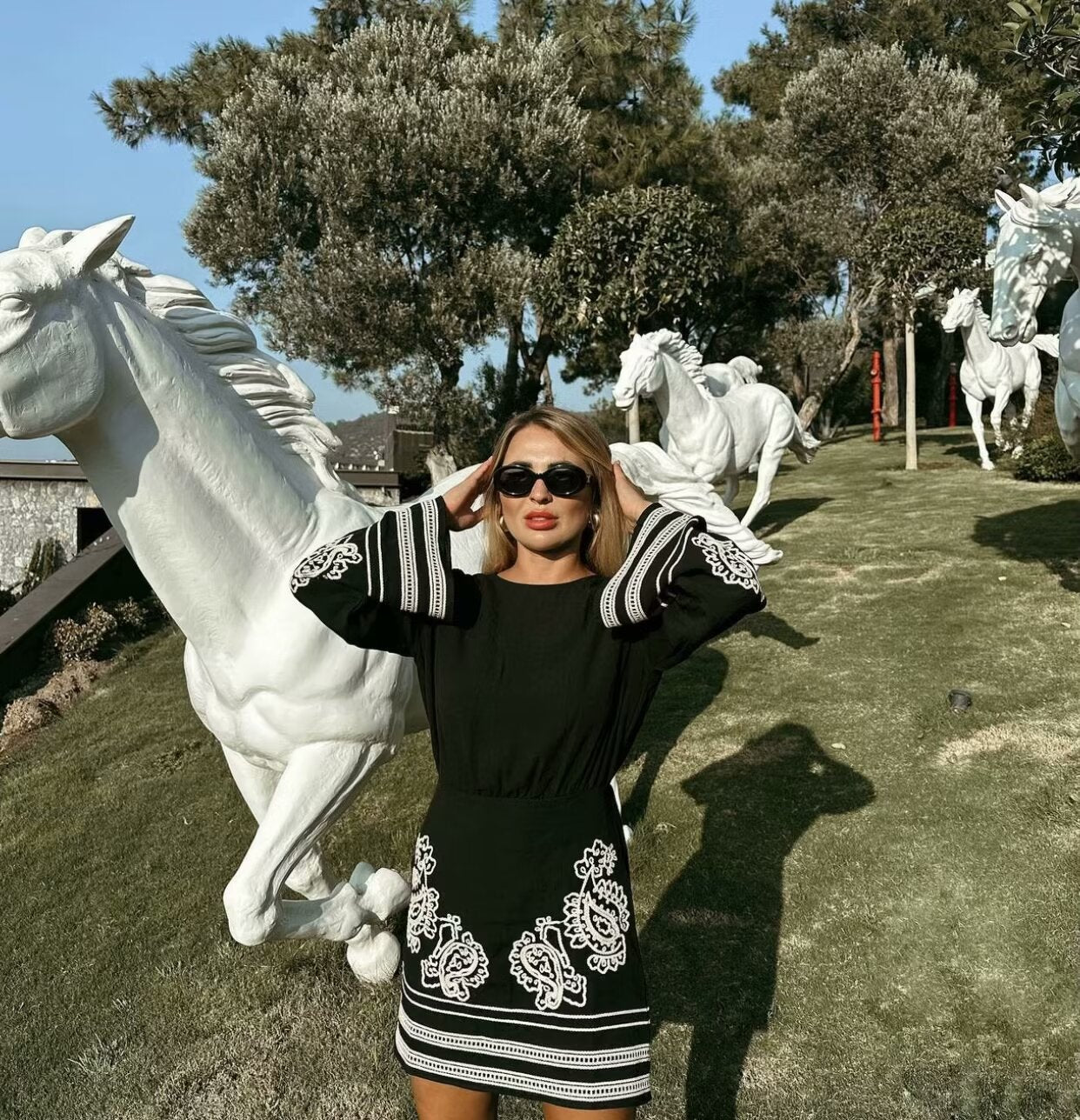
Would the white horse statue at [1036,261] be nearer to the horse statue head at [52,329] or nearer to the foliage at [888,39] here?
the horse statue head at [52,329]

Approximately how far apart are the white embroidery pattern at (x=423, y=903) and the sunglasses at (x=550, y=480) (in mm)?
781

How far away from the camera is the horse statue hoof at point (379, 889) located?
3068 mm

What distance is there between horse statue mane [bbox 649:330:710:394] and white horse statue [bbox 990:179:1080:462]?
3.62m

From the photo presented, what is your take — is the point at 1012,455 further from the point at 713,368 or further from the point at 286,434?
the point at 286,434

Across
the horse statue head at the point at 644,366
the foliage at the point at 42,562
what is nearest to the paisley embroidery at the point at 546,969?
the horse statue head at the point at 644,366

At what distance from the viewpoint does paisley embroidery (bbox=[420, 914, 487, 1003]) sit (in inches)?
71.1

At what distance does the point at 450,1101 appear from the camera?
185cm

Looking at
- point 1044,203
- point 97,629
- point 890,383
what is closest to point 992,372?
point 1044,203

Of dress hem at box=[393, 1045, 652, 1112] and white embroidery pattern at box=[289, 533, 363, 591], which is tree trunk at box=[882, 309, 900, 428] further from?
dress hem at box=[393, 1045, 652, 1112]

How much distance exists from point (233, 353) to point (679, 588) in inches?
68.9

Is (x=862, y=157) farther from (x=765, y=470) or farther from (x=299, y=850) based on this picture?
(x=299, y=850)

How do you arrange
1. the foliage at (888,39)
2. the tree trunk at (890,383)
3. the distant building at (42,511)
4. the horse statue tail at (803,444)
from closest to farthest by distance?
the horse statue tail at (803,444), the distant building at (42,511), the foliage at (888,39), the tree trunk at (890,383)

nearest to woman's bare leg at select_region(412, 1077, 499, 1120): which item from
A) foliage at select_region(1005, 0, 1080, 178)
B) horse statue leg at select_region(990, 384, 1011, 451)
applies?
foliage at select_region(1005, 0, 1080, 178)

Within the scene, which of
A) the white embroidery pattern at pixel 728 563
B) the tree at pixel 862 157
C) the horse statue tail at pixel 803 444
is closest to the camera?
the white embroidery pattern at pixel 728 563
